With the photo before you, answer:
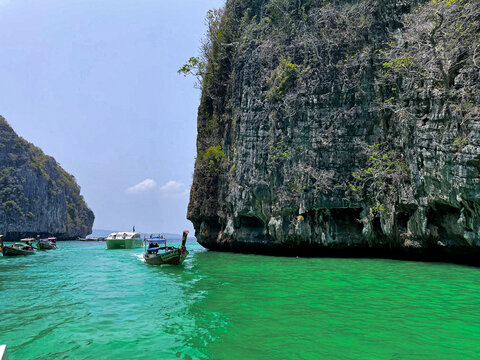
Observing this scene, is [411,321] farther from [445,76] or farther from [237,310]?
[445,76]

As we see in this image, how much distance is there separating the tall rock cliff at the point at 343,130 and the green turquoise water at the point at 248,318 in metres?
5.80

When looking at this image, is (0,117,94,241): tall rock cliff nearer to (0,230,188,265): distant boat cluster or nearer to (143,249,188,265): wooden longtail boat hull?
(0,230,188,265): distant boat cluster

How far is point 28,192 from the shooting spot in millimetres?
70438

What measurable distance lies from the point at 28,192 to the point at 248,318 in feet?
258

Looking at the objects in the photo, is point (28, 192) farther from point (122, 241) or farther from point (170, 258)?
point (170, 258)

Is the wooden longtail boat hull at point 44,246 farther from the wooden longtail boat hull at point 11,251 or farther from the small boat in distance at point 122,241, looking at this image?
the wooden longtail boat hull at point 11,251

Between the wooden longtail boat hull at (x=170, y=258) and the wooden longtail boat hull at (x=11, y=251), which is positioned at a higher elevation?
the wooden longtail boat hull at (x=170, y=258)

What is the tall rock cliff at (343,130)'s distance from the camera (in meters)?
16.7

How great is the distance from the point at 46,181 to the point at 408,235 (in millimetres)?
81713

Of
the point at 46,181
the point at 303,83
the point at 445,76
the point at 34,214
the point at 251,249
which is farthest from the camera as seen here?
the point at 46,181

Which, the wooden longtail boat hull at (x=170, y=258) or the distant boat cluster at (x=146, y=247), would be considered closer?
the wooden longtail boat hull at (x=170, y=258)

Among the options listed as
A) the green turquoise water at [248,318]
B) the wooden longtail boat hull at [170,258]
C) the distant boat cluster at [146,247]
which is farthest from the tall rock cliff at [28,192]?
the green turquoise water at [248,318]

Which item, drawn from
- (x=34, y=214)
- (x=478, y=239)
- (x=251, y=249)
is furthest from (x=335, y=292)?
(x=34, y=214)

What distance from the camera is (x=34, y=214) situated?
229 feet
